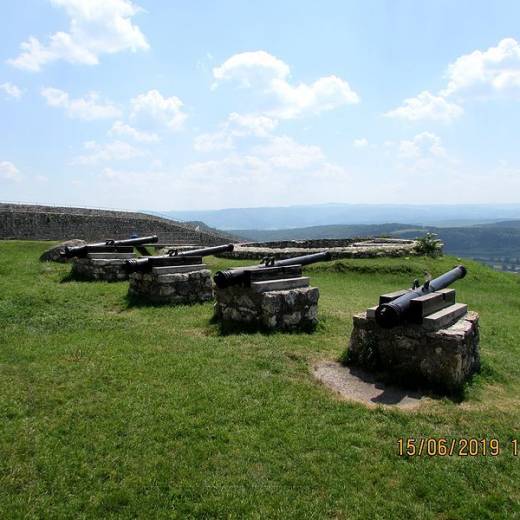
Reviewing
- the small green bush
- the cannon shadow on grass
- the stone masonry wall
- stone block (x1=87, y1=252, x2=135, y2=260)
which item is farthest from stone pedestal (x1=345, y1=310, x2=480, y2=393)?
the small green bush

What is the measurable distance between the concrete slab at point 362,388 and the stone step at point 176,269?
506 centimetres

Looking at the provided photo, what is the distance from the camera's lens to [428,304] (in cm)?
605

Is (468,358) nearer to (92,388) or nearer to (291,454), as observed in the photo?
(291,454)

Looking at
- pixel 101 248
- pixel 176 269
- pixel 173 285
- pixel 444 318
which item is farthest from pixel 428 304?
pixel 101 248

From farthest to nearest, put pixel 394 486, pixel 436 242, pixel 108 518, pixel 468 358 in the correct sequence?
1. pixel 436 242
2. pixel 468 358
3. pixel 394 486
4. pixel 108 518

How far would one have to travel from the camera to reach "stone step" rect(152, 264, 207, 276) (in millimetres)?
10244

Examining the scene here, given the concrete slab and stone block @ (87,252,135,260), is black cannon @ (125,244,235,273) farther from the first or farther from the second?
the concrete slab

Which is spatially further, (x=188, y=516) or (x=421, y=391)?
(x=421, y=391)

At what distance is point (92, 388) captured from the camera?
209 inches

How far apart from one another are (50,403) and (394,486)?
12.2 feet

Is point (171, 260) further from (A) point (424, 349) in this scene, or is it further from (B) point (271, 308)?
(A) point (424, 349)

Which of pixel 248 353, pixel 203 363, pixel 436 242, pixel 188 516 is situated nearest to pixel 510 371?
pixel 248 353
